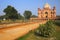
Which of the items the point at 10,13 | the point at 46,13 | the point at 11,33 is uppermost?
the point at 10,13

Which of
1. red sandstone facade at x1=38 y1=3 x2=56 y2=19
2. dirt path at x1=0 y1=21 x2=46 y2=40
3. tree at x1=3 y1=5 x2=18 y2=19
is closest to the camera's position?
dirt path at x1=0 y1=21 x2=46 y2=40

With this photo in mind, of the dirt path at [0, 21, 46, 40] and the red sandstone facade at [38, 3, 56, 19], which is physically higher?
the red sandstone facade at [38, 3, 56, 19]

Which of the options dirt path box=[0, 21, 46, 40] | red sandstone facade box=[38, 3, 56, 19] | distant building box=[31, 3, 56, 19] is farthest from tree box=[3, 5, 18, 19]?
dirt path box=[0, 21, 46, 40]

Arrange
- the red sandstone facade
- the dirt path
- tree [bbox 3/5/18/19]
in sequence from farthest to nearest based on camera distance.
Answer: the red sandstone facade → tree [bbox 3/5/18/19] → the dirt path

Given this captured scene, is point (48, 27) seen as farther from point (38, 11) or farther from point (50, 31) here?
point (38, 11)

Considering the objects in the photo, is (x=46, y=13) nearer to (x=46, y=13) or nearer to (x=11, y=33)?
(x=46, y=13)

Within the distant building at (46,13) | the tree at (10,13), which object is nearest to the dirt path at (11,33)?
the tree at (10,13)

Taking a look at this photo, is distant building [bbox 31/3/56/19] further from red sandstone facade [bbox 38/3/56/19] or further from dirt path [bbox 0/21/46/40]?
dirt path [bbox 0/21/46/40]

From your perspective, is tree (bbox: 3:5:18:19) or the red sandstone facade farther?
the red sandstone facade

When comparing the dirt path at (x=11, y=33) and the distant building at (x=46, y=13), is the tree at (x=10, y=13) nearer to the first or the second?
the distant building at (x=46, y=13)

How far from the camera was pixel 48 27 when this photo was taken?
16.3 meters

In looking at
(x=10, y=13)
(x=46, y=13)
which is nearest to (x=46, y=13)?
(x=46, y=13)

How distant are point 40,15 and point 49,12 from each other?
13.8 feet

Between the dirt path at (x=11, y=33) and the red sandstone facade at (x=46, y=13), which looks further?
the red sandstone facade at (x=46, y=13)
